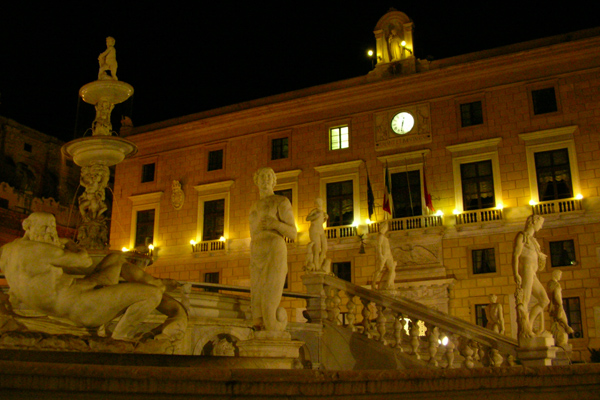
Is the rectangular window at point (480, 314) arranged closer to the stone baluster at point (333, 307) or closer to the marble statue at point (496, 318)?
the marble statue at point (496, 318)

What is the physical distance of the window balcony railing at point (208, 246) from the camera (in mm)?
27375

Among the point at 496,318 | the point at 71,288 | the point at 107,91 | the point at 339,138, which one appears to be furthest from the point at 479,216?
the point at 71,288

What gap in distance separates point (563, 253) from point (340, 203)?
30.0 ft

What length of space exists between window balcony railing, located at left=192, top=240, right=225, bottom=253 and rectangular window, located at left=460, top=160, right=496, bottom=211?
11117 mm

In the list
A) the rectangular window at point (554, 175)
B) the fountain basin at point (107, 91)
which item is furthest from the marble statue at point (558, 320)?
the fountain basin at point (107, 91)

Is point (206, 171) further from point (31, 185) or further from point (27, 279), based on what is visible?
point (27, 279)

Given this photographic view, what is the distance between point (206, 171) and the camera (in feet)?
96.1

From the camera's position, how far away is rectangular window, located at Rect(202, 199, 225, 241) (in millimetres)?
28119

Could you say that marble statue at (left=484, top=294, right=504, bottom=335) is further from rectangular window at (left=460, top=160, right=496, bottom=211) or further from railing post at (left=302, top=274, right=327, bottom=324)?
rectangular window at (left=460, top=160, right=496, bottom=211)

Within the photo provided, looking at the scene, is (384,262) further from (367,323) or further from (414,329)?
(414,329)

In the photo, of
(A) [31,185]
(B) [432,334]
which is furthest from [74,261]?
(A) [31,185]

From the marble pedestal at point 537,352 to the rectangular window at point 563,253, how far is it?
12430mm

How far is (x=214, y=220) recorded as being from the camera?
93.0 feet

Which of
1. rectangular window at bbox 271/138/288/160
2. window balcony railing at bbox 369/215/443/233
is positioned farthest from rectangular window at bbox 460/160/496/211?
rectangular window at bbox 271/138/288/160
